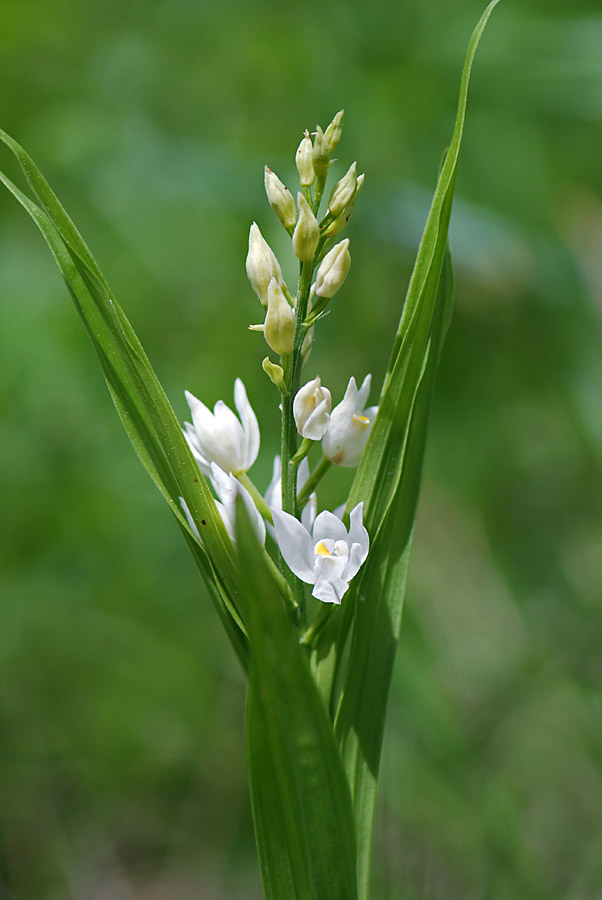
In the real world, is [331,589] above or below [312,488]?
below

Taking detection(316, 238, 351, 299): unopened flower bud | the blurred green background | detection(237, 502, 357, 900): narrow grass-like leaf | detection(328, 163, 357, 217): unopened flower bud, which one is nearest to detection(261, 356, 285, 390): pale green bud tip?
detection(316, 238, 351, 299): unopened flower bud

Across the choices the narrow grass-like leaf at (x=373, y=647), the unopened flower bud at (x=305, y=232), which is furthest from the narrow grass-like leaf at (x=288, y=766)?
the unopened flower bud at (x=305, y=232)

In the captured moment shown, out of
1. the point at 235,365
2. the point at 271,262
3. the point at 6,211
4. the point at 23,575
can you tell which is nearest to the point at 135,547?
the point at 23,575

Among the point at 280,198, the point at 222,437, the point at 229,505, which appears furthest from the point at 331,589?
the point at 280,198

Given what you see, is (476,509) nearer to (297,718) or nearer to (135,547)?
(135,547)

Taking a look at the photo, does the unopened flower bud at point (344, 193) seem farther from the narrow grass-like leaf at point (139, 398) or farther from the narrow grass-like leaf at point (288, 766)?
the narrow grass-like leaf at point (288, 766)

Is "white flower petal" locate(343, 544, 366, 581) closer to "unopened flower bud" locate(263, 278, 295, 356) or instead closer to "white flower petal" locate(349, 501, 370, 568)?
"white flower petal" locate(349, 501, 370, 568)

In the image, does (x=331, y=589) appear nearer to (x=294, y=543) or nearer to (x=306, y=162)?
(x=294, y=543)

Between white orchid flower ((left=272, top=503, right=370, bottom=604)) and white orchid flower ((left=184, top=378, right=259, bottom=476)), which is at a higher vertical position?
white orchid flower ((left=184, top=378, right=259, bottom=476))
